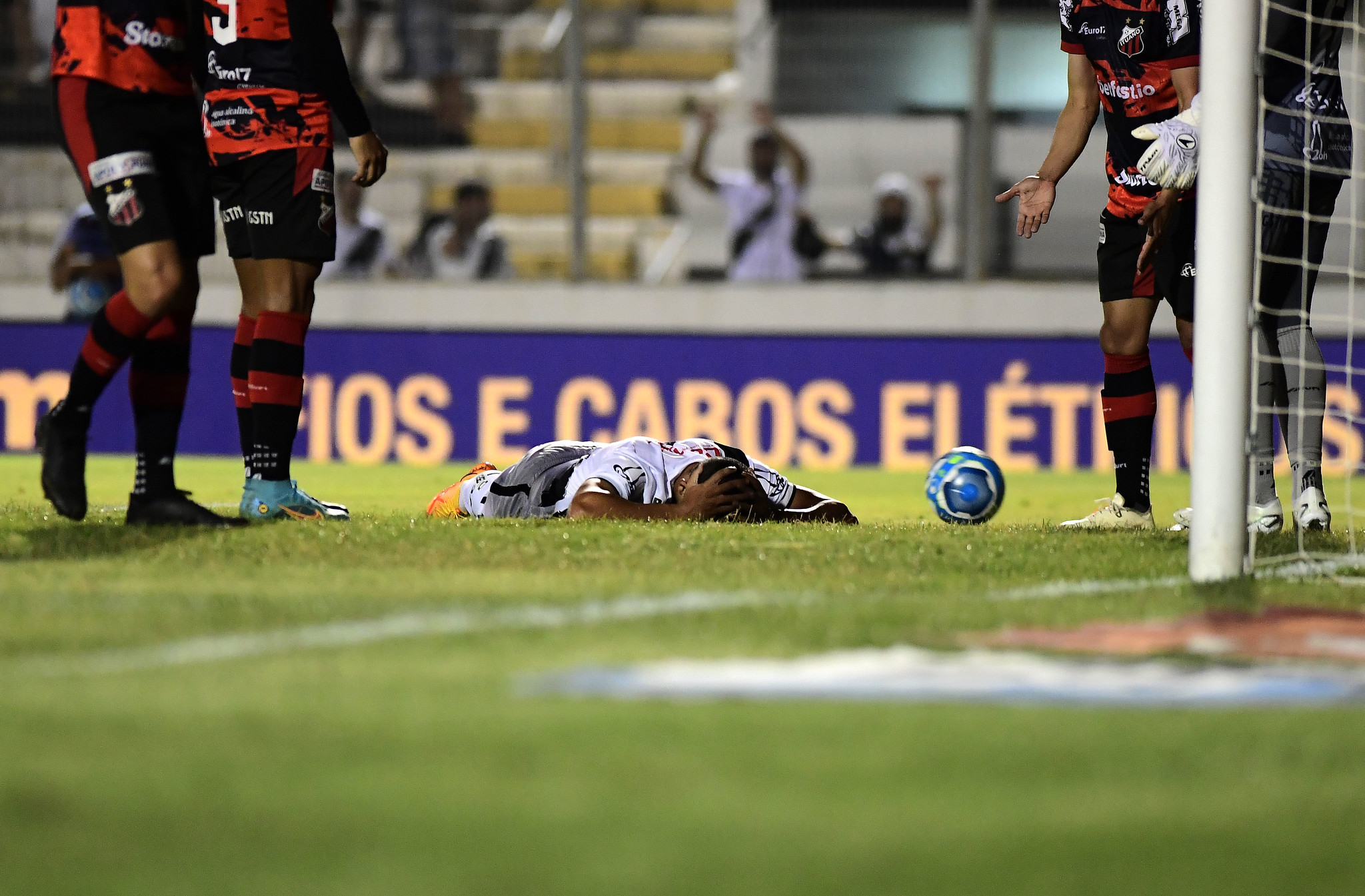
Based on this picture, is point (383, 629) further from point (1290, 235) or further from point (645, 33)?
point (645, 33)

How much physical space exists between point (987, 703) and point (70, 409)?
3.05 metres

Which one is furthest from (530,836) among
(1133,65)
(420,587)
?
(1133,65)

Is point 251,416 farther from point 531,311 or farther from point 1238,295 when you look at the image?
point 531,311

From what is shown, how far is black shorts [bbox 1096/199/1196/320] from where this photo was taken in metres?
5.90

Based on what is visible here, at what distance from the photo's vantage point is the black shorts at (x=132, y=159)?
15.8ft

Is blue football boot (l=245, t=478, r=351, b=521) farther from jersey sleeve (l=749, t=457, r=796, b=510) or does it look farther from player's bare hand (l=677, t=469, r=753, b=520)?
jersey sleeve (l=749, t=457, r=796, b=510)

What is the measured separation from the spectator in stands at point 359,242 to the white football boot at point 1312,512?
7.80 m

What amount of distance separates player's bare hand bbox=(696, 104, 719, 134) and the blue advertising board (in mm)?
2442

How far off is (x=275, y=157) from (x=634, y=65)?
806 cm

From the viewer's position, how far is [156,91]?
16.2 ft

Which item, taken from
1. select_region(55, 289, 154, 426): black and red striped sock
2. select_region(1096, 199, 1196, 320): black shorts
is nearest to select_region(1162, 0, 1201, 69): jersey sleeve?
select_region(1096, 199, 1196, 320): black shorts

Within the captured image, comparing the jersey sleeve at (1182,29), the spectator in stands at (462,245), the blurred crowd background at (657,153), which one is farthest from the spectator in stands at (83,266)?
the jersey sleeve at (1182,29)

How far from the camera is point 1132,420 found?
606cm

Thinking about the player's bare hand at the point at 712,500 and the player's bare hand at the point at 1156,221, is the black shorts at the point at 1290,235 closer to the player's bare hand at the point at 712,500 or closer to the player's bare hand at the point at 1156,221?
the player's bare hand at the point at 1156,221
